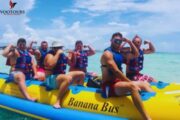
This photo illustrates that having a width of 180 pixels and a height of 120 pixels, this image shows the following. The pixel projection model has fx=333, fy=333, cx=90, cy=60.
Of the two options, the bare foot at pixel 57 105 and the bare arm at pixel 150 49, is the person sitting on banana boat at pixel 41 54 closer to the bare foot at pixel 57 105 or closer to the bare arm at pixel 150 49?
the bare foot at pixel 57 105

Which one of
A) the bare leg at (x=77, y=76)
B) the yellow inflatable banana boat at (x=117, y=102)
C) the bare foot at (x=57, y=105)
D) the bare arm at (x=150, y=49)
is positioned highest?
the bare arm at (x=150, y=49)

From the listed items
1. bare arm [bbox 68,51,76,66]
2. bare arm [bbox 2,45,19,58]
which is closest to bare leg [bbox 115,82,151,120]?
bare arm [bbox 68,51,76,66]

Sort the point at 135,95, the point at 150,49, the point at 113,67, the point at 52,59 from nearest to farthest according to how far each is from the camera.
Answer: the point at 135,95 → the point at 113,67 → the point at 52,59 → the point at 150,49

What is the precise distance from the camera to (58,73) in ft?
16.9

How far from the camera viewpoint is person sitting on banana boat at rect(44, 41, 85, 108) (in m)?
4.93

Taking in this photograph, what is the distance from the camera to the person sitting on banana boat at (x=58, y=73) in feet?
16.2

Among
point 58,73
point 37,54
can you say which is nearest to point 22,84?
point 58,73

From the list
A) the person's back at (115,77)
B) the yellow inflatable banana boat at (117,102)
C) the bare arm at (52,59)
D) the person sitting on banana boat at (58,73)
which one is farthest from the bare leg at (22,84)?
the person's back at (115,77)

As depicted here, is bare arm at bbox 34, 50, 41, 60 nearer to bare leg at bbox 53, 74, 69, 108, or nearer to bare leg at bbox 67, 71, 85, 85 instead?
bare leg at bbox 67, 71, 85, 85

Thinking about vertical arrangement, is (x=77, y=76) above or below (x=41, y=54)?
below

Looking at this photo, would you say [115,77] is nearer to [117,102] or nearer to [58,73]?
[117,102]

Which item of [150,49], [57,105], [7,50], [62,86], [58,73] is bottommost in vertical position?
[57,105]

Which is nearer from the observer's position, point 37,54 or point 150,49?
point 150,49

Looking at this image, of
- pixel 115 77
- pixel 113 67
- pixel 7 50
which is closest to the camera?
pixel 113 67
